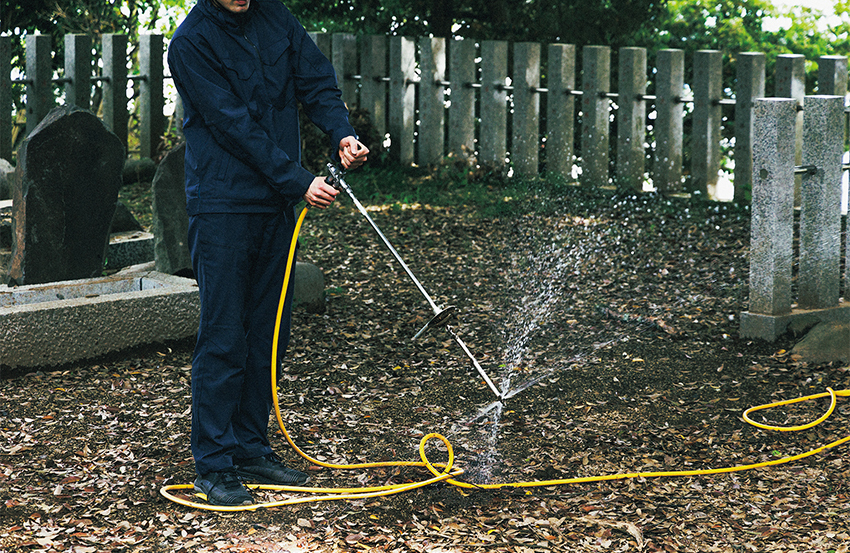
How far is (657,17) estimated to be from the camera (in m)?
12.9

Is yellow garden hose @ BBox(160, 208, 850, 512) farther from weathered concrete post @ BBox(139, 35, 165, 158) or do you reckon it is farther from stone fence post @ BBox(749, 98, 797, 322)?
weathered concrete post @ BBox(139, 35, 165, 158)

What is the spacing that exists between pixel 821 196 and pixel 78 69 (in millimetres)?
8295

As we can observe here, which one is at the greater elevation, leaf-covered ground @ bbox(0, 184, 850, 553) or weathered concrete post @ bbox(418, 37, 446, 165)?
weathered concrete post @ bbox(418, 37, 446, 165)

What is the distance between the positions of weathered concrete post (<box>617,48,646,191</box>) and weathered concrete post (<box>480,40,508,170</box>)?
1422 millimetres

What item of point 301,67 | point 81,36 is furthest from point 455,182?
point 301,67

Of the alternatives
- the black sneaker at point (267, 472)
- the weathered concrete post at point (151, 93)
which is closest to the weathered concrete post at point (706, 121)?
the weathered concrete post at point (151, 93)

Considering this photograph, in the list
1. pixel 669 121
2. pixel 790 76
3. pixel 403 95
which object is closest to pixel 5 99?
pixel 403 95

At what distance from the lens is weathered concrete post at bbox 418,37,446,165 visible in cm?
1159

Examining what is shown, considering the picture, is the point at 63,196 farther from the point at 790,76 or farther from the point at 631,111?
the point at 790,76

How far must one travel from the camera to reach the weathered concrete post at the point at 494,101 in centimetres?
1116

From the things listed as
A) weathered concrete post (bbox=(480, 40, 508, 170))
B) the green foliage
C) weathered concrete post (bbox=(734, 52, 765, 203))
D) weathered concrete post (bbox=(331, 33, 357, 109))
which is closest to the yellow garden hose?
weathered concrete post (bbox=(734, 52, 765, 203))

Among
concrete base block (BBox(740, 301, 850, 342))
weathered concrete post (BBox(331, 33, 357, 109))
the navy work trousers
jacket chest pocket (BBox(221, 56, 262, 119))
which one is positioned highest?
weathered concrete post (BBox(331, 33, 357, 109))

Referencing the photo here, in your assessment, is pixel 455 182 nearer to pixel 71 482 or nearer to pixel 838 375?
pixel 838 375

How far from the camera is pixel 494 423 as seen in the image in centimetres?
479
